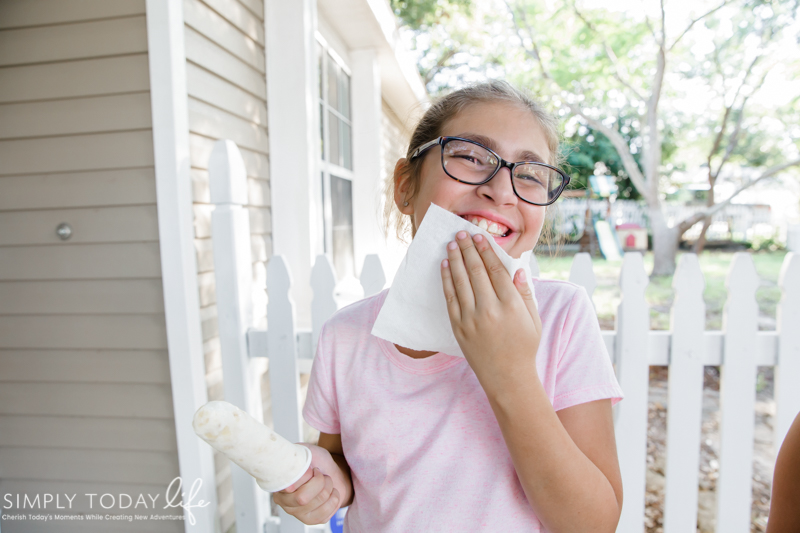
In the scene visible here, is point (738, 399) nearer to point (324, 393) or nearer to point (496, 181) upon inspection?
point (496, 181)

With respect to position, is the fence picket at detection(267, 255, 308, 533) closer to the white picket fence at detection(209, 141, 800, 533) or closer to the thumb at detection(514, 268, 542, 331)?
the white picket fence at detection(209, 141, 800, 533)

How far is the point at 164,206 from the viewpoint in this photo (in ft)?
6.36

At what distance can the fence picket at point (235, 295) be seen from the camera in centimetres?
186

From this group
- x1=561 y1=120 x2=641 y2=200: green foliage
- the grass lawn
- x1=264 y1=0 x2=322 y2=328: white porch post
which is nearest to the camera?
x1=264 y1=0 x2=322 y2=328: white porch post

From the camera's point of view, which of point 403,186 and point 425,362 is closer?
point 425,362

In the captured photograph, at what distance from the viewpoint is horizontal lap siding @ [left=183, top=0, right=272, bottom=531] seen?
2107 mm

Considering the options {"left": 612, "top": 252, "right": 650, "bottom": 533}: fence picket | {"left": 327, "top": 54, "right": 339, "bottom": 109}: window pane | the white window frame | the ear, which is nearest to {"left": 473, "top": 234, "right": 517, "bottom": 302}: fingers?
the ear

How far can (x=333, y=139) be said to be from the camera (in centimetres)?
426

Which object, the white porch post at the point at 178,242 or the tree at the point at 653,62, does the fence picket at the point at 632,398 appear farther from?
the tree at the point at 653,62

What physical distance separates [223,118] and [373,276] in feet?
3.82

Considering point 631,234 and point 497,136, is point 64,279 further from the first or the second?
point 631,234

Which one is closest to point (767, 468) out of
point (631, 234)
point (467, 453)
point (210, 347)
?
point (467, 453)

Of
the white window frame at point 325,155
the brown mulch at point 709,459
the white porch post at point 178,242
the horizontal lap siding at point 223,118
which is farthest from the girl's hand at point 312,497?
the white window frame at point 325,155

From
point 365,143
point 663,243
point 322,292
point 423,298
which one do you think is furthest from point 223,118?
point 663,243
